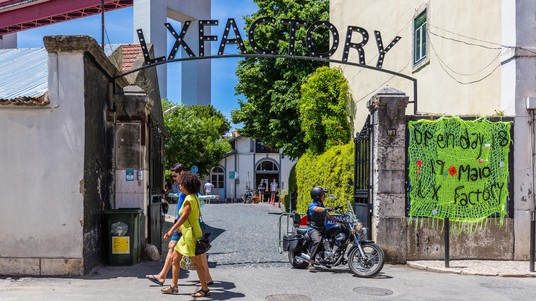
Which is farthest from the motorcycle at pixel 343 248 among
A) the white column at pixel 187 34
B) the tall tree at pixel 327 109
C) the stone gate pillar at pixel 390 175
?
the white column at pixel 187 34

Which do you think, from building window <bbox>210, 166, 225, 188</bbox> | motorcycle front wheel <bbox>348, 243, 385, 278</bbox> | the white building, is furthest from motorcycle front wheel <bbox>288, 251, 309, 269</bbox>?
building window <bbox>210, 166, 225, 188</bbox>

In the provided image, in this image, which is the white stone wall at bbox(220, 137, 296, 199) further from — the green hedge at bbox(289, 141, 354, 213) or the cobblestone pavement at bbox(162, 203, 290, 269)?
the cobblestone pavement at bbox(162, 203, 290, 269)

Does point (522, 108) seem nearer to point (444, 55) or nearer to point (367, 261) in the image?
point (444, 55)

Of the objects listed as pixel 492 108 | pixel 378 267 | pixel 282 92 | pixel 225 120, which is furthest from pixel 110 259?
pixel 225 120

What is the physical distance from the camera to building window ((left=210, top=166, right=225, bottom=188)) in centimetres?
5231

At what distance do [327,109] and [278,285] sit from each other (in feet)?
45.8

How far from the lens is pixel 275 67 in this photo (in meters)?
27.3

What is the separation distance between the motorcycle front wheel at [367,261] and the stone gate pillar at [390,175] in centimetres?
118

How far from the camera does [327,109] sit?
71.1 feet

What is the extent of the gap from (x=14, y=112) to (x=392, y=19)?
1232cm

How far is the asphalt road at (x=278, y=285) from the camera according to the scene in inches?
297

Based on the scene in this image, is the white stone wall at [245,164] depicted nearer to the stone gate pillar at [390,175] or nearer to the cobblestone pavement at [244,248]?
the cobblestone pavement at [244,248]

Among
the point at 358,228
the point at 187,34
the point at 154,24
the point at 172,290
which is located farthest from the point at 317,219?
the point at 187,34

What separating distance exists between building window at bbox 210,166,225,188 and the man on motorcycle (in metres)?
43.0
